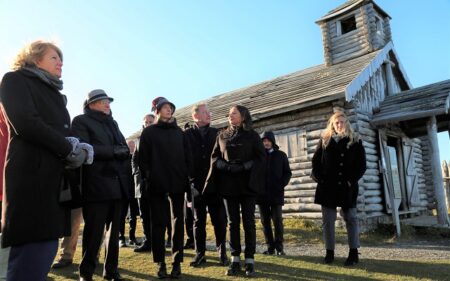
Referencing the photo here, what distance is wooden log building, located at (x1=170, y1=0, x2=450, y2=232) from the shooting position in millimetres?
10086

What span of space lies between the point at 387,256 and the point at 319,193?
226 cm

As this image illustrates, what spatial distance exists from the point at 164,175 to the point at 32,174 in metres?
2.32

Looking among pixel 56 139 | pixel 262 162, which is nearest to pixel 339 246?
pixel 262 162

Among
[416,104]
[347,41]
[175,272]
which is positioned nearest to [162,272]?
[175,272]

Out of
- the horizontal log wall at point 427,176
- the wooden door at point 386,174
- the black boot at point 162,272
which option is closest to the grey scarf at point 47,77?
the black boot at point 162,272

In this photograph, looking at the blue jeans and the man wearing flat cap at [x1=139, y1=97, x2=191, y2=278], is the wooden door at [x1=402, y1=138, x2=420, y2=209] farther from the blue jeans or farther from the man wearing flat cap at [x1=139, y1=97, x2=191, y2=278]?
the man wearing flat cap at [x1=139, y1=97, x2=191, y2=278]

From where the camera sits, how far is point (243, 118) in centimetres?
484

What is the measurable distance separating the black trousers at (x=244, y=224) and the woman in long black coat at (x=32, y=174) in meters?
2.58

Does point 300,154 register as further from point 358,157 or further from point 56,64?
point 56,64

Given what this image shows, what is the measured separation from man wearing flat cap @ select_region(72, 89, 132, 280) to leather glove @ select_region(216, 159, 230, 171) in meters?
1.10

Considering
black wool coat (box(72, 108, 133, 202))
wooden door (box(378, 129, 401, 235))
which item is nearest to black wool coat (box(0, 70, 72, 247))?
black wool coat (box(72, 108, 133, 202))

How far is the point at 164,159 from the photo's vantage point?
4.51 m

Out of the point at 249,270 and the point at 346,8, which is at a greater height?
the point at 346,8

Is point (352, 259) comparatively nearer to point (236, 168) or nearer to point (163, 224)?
point (236, 168)
